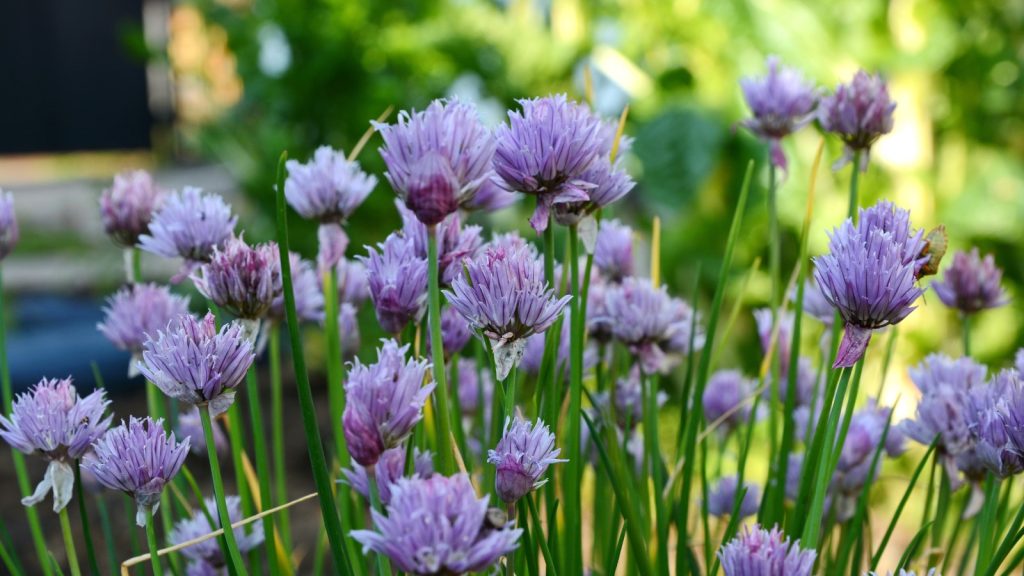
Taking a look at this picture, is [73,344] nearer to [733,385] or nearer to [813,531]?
[733,385]

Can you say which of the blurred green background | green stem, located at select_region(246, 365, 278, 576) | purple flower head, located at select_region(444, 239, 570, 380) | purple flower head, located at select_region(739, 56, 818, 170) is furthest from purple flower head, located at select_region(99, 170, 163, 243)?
the blurred green background

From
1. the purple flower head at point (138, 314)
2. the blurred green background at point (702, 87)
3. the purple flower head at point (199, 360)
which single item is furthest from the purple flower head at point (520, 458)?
the blurred green background at point (702, 87)

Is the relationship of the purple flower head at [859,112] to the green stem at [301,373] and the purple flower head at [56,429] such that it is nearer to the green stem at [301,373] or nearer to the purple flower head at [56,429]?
the green stem at [301,373]

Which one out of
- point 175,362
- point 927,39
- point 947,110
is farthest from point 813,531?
point 947,110

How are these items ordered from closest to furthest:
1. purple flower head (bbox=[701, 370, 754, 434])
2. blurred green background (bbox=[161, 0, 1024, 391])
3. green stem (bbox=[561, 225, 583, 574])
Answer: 1. green stem (bbox=[561, 225, 583, 574])
2. purple flower head (bbox=[701, 370, 754, 434])
3. blurred green background (bbox=[161, 0, 1024, 391])

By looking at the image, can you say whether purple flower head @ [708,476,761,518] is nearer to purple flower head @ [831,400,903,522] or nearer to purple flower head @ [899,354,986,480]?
purple flower head @ [831,400,903,522]

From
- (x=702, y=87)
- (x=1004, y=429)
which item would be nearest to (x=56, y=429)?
(x=1004, y=429)

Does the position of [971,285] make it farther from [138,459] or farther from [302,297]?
[138,459]
